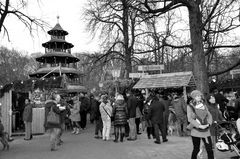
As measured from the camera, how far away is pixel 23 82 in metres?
14.1

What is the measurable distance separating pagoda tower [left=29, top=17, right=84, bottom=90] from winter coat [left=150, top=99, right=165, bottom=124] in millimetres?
20725

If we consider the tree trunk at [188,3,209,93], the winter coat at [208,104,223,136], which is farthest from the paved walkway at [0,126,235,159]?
the tree trunk at [188,3,209,93]

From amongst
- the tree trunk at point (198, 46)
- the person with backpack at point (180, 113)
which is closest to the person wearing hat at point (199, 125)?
the person with backpack at point (180, 113)

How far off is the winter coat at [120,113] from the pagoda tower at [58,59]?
19854mm

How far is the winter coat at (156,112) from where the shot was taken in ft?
32.8

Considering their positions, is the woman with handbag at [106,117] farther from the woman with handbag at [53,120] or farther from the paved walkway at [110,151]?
the woman with handbag at [53,120]

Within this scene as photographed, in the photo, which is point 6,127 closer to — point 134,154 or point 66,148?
point 66,148

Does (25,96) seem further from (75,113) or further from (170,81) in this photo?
(170,81)

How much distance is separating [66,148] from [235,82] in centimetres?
2039

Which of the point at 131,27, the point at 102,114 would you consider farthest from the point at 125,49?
the point at 102,114

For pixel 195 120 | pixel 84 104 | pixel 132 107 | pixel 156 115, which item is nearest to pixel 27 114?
pixel 84 104

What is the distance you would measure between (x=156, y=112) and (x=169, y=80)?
660 centimetres

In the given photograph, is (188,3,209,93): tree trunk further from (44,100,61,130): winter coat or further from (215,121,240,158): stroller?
(44,100,61,130): winter coat

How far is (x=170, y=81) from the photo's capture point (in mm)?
16125
